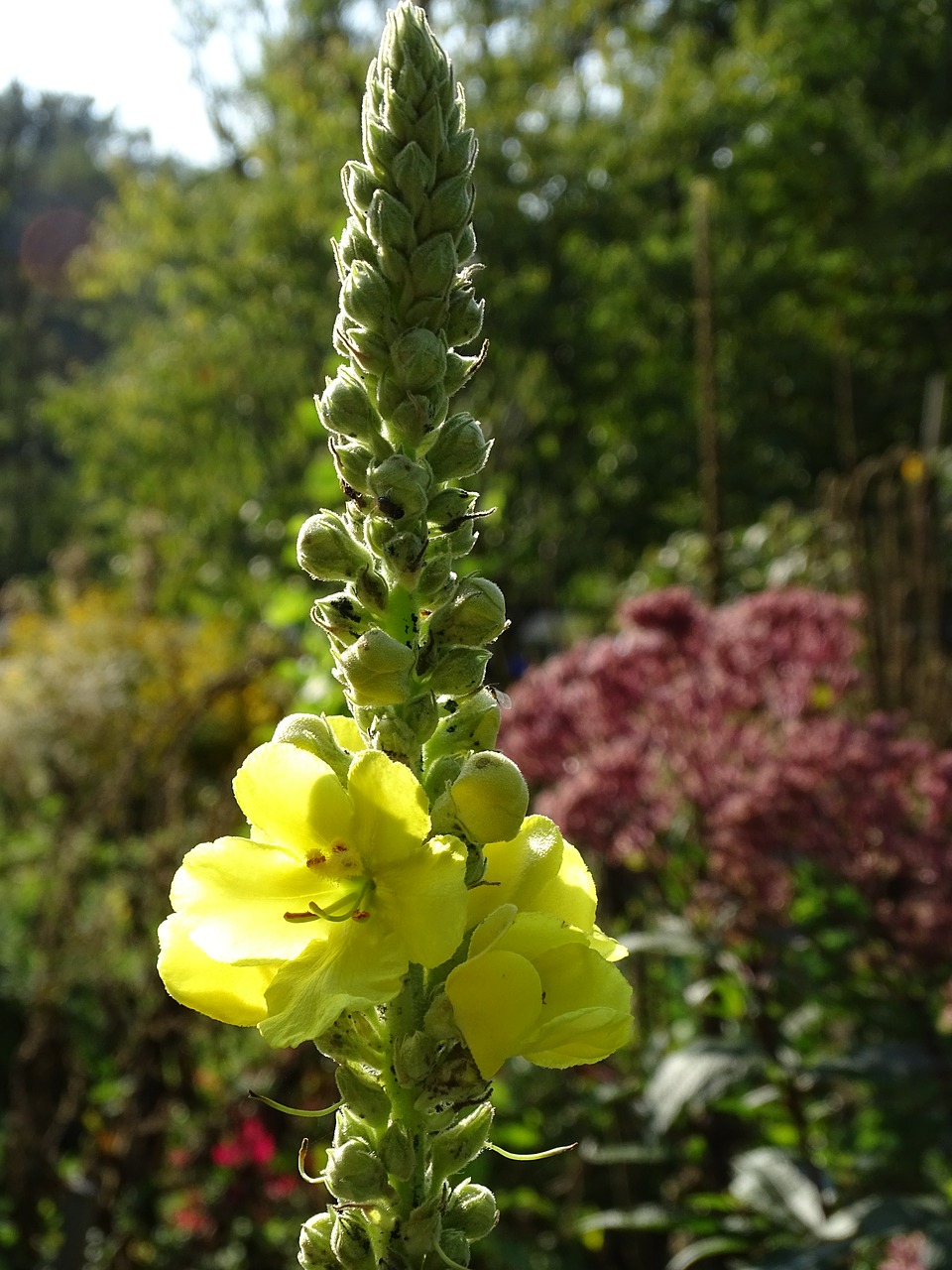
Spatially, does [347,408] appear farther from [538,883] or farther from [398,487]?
[538,883]

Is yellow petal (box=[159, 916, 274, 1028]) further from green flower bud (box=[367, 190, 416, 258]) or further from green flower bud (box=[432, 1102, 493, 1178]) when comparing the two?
green flower bud (box=[367, 190, 416, 258])

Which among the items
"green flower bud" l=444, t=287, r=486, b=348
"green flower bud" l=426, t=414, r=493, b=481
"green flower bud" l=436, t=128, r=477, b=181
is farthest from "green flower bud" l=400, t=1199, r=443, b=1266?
"green flower bud" l=436, t=128, r=477, b=181

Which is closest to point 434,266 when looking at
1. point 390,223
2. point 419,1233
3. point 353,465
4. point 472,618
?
point 390,223

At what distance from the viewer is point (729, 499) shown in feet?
44.7

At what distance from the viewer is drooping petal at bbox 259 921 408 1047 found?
28.4 inches

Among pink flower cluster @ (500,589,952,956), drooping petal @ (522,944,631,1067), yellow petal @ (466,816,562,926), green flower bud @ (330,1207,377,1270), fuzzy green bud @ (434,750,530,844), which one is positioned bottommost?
pink flower cluster @ (500,589,952,956)

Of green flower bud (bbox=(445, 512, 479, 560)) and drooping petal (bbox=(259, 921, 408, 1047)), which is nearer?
drooping petal (bbox=(259, 921, 408, 1047))

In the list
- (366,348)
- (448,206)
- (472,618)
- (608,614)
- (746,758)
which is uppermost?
(448,206)

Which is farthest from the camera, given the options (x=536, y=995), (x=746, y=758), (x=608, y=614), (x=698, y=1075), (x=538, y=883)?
(x=608, y=614)

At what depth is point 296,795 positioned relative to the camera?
818mm

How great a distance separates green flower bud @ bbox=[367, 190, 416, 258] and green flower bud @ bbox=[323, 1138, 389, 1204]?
2.27ft

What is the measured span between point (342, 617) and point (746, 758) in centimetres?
195

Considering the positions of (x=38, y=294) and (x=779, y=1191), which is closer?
(x=779, y=1191)

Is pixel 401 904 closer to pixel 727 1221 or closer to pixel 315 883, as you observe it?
pixel 315 883
